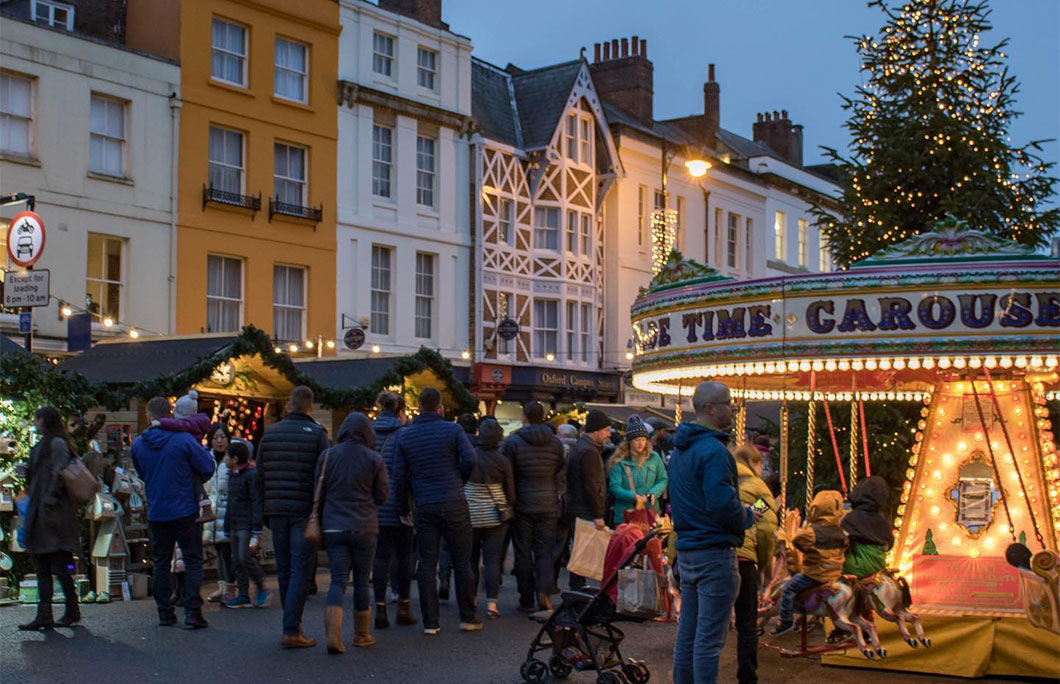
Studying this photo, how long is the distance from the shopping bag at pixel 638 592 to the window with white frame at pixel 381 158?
22.0 metres

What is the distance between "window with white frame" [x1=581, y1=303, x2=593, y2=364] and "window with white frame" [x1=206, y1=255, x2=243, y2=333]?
11566 millimetres

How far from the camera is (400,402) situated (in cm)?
1166

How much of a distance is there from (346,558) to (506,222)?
77.9 feet

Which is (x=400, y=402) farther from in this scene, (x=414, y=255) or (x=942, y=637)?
(x=414, y=255)

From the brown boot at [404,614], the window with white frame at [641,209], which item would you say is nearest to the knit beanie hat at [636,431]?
the brown boot at [404,614]

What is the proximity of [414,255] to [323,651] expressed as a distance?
2102 centimetres

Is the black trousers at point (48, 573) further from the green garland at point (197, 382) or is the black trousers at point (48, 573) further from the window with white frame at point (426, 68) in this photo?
the window with white frame at point (426, 68)

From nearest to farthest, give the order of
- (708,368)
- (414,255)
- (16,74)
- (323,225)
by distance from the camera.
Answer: (708,368) → (16,74) → (323,225) → (414,255)

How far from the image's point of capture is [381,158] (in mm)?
29812

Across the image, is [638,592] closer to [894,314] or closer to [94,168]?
[894,314]

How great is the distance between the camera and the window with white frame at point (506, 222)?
32.8 meters

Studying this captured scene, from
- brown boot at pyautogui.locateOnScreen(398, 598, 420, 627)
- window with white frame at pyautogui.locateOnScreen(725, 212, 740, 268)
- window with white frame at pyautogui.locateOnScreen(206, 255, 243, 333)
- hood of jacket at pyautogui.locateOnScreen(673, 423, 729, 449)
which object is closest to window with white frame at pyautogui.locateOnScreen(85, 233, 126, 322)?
window with white frame at pyautogui.locateOnScreen(206, 255, 243, 333)

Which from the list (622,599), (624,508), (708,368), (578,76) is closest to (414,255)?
(578,76)

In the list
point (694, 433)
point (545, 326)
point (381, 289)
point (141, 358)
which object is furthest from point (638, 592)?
point (545, 326)
